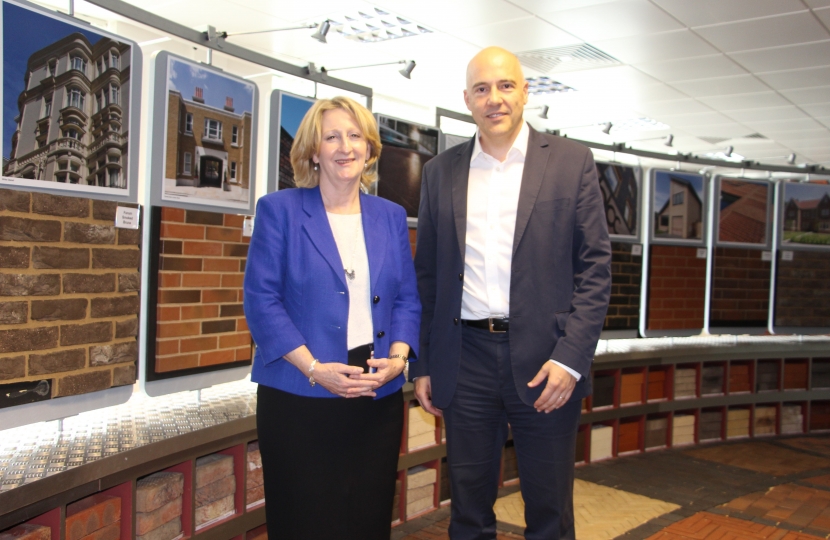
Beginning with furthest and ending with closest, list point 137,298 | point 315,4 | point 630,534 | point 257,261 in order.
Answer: point 315,4
point 630,534
point 137,298
point 257,261

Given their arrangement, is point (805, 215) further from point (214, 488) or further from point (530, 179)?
point (214, 488)

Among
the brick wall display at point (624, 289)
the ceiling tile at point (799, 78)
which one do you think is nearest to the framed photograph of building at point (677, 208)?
the brick wall display at point (624, 289)

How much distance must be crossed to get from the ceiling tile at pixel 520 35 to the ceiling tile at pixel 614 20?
0.41ft

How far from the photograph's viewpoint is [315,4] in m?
5.16

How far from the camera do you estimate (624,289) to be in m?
5.21

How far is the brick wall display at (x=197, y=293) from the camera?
2633mm

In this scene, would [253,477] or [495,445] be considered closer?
[495,445]

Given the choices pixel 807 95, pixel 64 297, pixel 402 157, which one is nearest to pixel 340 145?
pixel 64 297

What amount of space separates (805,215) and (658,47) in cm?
207

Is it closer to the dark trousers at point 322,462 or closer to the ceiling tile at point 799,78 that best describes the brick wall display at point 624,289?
the ceiling tile at point 799,78

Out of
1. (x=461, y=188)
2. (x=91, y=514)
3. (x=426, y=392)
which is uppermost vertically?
(x=461, y=188)

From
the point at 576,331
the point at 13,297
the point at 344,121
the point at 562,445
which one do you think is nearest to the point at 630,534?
the point at 562,445

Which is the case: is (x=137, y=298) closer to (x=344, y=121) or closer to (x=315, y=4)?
(x=344, y=121)

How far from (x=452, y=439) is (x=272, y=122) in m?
1.85
